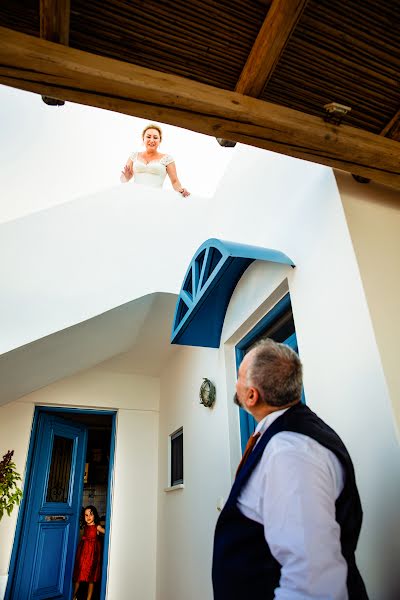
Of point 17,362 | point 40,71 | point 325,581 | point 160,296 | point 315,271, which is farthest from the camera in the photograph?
point 160,296

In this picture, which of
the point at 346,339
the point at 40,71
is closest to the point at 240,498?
the point at 346,339

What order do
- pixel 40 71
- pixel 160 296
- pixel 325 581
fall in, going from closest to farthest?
pixel 325 581 < pixel 40 71 < pixel 160 296

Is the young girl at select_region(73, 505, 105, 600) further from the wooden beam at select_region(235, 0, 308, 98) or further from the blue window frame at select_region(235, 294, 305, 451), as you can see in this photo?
the wooden beam at select_region(235, 0, 308, 98)

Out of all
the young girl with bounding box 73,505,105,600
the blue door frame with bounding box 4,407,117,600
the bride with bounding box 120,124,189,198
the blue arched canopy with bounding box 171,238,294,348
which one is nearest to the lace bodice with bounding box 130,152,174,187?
the bride with bounding box 120,124,189,198

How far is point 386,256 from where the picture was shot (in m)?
1.95

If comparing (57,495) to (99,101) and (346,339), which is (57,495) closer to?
(346,339)

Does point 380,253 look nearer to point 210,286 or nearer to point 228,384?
point 210,286

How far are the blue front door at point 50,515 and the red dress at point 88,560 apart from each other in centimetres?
10

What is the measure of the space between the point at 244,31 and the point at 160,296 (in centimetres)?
272

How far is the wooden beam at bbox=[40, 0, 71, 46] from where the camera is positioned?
4.34 feet

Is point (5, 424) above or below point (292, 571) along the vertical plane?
above

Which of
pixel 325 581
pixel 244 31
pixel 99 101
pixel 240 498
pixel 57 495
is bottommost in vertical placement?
pixel 325 581

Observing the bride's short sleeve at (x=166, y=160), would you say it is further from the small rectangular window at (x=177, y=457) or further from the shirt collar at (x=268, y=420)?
the shirt collar at (x=268, y=420)

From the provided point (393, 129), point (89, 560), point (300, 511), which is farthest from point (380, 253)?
point (89, 560)
